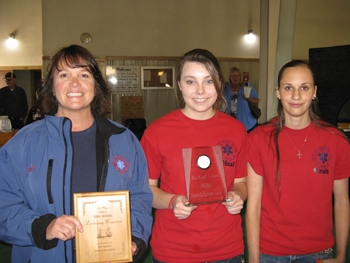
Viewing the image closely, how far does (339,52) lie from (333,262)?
262 cm

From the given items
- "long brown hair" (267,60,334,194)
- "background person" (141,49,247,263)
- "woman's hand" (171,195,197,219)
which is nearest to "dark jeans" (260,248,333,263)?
"background person" (141,49,247,263)

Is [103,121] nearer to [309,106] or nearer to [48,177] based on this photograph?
[48,177]

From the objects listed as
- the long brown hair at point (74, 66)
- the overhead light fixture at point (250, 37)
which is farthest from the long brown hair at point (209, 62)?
the overhead light fixture at point (250, 37)

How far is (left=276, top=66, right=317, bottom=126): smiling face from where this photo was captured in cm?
149

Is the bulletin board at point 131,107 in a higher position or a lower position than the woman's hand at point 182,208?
higher

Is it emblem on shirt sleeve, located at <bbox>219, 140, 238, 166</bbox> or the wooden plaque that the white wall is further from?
the wooden plaque

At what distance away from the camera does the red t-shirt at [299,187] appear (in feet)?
4.63

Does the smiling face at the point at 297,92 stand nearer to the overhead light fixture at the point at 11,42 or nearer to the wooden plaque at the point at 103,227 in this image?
the wooden plaque at the point at 103,227

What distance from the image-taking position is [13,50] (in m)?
8.92

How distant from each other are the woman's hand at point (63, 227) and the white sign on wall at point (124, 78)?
7832 mm

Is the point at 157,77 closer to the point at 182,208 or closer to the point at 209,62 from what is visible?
Answer: the point at 209,62

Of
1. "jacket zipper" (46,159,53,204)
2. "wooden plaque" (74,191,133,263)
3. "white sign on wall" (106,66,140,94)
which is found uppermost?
"white sign on wall" (106,66,140,94)

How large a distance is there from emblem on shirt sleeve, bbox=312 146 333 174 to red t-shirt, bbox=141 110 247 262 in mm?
382

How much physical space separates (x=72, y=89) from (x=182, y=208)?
2.58 ft
